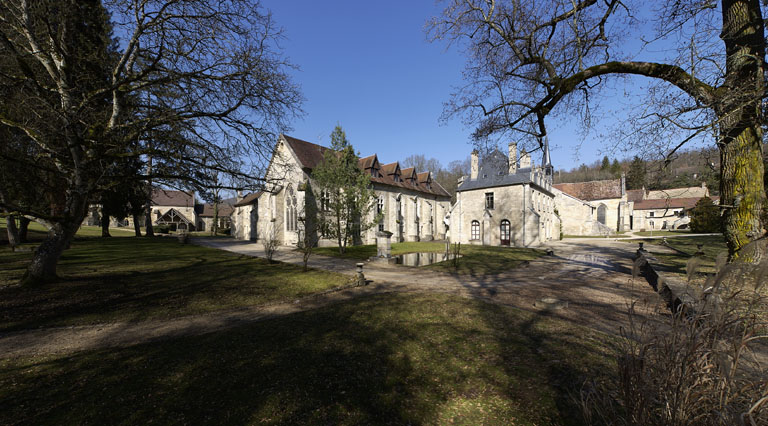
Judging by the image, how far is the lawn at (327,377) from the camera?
3.25 meters

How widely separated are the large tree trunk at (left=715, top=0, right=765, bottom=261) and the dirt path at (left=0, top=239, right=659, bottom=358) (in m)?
2.94

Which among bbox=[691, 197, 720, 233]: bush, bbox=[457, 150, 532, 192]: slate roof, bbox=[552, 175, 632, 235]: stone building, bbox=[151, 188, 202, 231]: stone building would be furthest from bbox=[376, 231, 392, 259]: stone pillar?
bbox=[151, 188, 202, 231]: stone building

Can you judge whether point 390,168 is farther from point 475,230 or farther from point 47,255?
point 47,255

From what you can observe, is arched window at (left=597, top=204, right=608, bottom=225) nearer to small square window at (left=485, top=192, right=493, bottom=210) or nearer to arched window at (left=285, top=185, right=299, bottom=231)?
small square window at (left=485, top=192, right=493, bottom=210)

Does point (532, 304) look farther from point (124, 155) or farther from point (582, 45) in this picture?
point (124, 155)

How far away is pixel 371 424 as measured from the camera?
10.2ft

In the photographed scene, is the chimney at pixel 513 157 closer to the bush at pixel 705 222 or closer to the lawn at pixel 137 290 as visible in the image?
the lawn at pixel 137 290

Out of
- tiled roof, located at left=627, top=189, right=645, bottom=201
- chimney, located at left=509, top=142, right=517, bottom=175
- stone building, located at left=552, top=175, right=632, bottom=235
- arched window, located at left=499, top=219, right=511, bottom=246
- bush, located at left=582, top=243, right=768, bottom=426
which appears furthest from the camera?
tiled roof, located at left=627, top=189, right=645, bottom=201

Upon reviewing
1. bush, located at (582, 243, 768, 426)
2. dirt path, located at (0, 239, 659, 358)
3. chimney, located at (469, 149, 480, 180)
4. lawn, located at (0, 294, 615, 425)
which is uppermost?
chimney, located at (469, 149, 480, 180)

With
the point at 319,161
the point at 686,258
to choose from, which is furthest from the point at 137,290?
the point at 686,258

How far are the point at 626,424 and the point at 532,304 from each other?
6.31 meters

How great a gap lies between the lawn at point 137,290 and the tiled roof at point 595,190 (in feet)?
163

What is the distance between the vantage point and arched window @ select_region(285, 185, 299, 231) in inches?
1032

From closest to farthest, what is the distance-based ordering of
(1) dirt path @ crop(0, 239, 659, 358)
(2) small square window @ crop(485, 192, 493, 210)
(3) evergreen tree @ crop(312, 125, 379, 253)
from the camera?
1. (1) dirt path @ crop(0, 239, 659, 358)
2. (3) evergreen tree @ crop(312, 125, 379, 253)
3. (2) small square window @ crop(485, 192, 493, 210)
